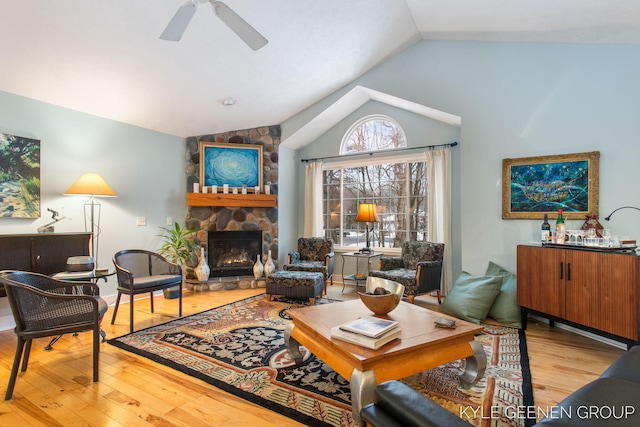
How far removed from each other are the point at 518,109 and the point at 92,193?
16.1ft

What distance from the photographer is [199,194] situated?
16.6ft

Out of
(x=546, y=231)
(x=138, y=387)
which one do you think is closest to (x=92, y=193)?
(x=138, y=387)

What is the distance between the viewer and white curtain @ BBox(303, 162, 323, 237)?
19.0 feet

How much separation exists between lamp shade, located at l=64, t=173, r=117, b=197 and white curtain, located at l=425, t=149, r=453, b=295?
13.9 feet

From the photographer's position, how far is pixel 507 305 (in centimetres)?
347

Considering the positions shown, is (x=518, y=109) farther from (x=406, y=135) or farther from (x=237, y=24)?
(x=237, y=24)

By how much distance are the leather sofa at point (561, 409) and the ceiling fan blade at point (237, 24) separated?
8.19ft

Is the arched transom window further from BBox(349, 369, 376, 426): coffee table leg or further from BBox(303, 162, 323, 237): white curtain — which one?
BBox(349, 369, 376, 426): coffee table leg

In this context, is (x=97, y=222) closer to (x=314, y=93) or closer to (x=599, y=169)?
(x=314, y=93)

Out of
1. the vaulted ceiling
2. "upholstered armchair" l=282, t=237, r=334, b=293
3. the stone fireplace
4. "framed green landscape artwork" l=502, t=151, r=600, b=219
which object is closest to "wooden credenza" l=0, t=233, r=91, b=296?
the vaulted ceiling

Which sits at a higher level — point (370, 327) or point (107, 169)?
point (107, 169)

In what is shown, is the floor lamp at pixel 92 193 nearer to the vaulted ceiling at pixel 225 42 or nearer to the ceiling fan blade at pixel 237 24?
the vaulted ceiling at pixel 225 42

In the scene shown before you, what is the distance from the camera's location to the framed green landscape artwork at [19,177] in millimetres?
3361

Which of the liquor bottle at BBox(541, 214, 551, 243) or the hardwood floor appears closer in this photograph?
the hardwood floor
